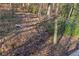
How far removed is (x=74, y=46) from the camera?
1.97m

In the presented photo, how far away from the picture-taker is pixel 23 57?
198 cm

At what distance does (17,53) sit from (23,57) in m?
0.05

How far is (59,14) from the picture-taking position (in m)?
1.97

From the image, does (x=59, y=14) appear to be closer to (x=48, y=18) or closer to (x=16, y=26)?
(x=48, y=18)

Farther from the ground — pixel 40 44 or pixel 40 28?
pixel 40 28

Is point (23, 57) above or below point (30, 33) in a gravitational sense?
below

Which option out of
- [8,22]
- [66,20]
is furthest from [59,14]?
[8,22]

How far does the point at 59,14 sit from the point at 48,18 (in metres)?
0.09

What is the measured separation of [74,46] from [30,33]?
13.4 inches

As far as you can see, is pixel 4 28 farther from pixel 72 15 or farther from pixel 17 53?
pixel 72 15

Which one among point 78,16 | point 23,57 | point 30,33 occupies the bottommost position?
point 23,57

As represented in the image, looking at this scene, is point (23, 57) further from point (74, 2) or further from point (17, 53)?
point (74, 2)

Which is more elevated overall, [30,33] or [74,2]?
[74,2]

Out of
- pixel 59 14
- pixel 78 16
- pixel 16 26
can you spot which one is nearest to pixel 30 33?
pixel 16 26
